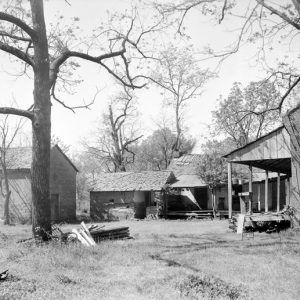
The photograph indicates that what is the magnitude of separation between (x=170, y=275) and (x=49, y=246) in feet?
18.7

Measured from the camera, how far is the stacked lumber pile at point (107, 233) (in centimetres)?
1612

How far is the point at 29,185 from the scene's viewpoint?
32.4 meters

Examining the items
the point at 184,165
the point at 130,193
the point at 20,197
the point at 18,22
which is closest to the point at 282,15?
the point at 18,22

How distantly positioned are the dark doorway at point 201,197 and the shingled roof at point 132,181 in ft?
9.56

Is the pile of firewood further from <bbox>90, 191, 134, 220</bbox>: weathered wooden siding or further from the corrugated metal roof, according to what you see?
<bbox>90, 191, 134, 220</bbox>: weathered wooden siding

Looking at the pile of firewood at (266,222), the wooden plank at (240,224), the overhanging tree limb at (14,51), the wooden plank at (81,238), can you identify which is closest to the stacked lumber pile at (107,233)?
the wooden plank at (81,238)

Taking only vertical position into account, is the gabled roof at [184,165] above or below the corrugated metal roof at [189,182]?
above

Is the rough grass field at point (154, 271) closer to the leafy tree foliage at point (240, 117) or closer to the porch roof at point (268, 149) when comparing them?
the porch roof at point (268, 149)

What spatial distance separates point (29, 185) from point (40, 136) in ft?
62.8

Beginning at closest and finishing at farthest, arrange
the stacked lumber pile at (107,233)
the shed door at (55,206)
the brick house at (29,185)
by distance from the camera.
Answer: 1. the stacked lumber pile at (107,233)
2. the brick house at (29,185)
3. the shed door at (55,206)

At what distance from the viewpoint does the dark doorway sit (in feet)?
130

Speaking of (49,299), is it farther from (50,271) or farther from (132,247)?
(132,247)

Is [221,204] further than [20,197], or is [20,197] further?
[221,204]

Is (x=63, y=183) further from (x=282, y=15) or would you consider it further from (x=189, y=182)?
(x=282, y=15)
